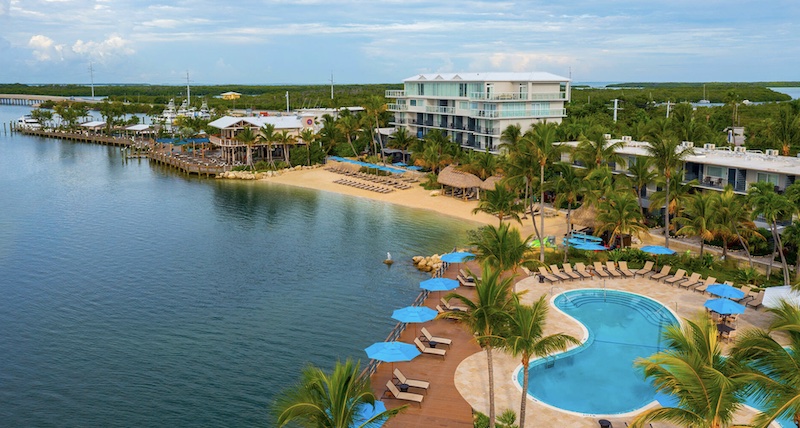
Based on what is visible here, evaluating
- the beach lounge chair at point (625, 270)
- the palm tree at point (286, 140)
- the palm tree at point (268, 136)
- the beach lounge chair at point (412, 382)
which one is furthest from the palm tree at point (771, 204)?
the palm tree at point (286, 140)

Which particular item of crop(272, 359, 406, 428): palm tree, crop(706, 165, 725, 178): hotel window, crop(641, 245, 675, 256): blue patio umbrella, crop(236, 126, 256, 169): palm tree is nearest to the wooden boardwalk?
crop(272, 359, 406, 428): palm tree

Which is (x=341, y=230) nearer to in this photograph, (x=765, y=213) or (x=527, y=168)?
(x=527, y=168)

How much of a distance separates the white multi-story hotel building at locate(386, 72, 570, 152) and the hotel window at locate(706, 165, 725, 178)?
24.0 meters

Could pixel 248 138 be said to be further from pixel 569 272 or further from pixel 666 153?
pixel 666 153

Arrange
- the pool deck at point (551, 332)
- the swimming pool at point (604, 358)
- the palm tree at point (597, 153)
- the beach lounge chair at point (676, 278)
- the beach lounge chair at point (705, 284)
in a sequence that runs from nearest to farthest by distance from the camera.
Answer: the pool deck at point (551, 332), the swimming pool at point (604, 358), the beach lounge chair at point (705, 284), the beach lounge chair at point (676, 278), the palm tree at point (597, 153)

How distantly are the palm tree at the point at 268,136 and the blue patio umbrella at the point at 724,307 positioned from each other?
60749 mm

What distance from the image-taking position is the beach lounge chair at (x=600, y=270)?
121 feet

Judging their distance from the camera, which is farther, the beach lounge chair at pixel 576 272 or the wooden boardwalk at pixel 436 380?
the beach lounge chair at pixel 576 272

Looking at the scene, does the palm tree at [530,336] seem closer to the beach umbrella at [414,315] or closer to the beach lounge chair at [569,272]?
the beach umbrella at [414,315]

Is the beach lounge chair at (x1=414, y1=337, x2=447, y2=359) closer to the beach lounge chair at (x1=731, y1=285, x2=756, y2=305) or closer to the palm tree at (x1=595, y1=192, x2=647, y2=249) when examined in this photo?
the beach lounge chair at (x1=731, y1=285, x2=756, y2=305)

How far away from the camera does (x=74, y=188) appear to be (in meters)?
72.2

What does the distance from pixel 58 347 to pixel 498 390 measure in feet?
68.1

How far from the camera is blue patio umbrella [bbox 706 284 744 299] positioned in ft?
100

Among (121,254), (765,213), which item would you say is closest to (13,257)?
(121,254)
